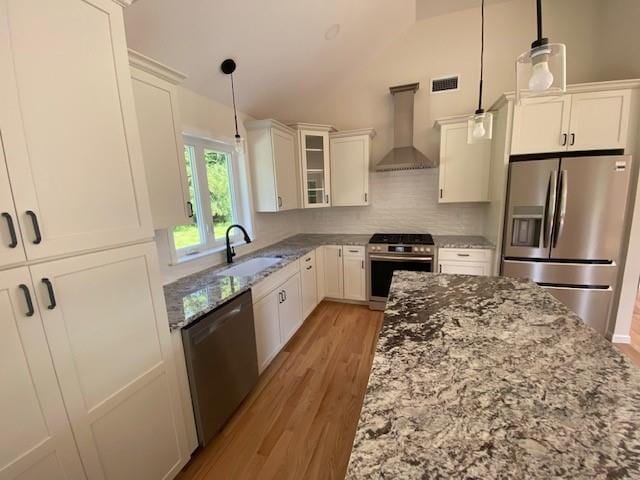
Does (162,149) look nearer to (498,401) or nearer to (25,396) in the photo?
(25,396)

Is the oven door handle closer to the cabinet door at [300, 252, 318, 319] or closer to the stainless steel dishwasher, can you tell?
the cabinet door at [300, 252, 318, 319]

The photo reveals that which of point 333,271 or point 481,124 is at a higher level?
point 481,124

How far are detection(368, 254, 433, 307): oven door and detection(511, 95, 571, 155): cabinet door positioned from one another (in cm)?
140

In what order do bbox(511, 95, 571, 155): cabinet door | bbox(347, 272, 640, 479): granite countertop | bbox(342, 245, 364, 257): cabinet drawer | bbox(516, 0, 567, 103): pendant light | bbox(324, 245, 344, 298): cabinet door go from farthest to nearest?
bbox(324, 245, 344, 298): cabinet door, bbox(342, 245, 364, 257): cabinet drawer, bbox(511, 95, 571, 155): cabinet door, bbox(516, 0, 567, 103): pendant light, bbox(347, 272, 640, 479): granite countertop

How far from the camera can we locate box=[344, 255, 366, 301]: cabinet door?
137 inches

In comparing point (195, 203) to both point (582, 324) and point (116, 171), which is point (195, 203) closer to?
point (116, 171)

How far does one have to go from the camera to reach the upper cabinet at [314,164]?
11.4 feet

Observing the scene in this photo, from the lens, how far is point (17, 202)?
852mm

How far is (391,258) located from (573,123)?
6.72ft

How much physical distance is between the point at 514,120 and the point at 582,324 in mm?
2148

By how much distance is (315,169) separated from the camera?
3633 millimetres

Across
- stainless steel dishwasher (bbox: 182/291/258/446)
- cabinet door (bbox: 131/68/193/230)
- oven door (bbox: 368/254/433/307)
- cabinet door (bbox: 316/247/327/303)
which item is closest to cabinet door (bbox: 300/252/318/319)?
cabinet door (bbox: 316/247/327/303)

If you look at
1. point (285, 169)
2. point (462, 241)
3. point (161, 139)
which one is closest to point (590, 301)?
point (462, 241)

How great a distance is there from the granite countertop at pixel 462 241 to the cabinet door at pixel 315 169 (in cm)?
147
